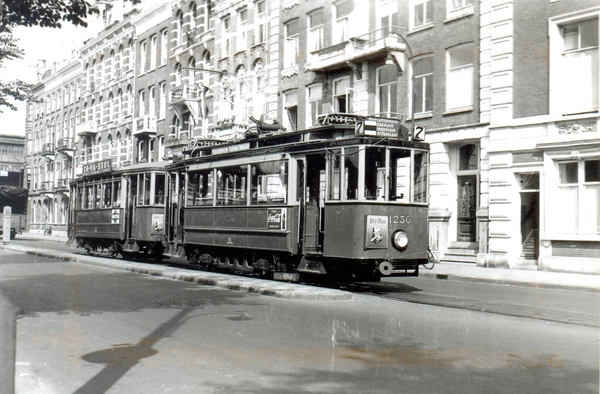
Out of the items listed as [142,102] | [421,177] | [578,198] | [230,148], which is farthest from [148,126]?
[421,177]

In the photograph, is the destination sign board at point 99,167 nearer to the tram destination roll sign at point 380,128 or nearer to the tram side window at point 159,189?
the tram side window at point 159,189

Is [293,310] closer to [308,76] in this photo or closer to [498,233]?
[498,233]

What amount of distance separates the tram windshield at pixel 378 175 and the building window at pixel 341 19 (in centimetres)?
1653

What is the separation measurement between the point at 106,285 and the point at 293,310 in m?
5.56

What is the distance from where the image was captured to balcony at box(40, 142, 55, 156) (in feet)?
220

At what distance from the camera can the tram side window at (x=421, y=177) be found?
13.8m

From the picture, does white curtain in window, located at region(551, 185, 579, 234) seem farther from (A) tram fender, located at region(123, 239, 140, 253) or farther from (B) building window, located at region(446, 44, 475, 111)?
(A) tram fender, located at region(123, 239, 140, 253)

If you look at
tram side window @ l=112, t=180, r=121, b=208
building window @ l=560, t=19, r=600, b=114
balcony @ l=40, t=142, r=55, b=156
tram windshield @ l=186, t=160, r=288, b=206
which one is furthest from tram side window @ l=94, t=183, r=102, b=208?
balcony @ l=40, t=142, r=55, b=156

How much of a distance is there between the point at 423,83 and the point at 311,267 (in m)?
13.4

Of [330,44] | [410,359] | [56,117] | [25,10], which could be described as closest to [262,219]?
[25,10]

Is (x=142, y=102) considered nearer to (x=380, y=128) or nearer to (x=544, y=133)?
(x=544, y=133)

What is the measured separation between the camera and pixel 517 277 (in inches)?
718

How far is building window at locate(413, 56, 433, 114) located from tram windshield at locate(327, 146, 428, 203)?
12200 millimetres

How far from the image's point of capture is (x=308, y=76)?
31500mm
